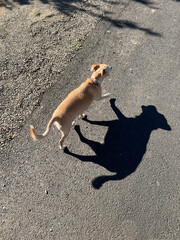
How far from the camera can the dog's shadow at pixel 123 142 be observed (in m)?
3.72

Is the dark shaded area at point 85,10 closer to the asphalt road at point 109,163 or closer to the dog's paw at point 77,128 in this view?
the asphalt road at point 109,163

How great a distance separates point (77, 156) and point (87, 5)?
4.40 m

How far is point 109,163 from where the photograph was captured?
3766 mm

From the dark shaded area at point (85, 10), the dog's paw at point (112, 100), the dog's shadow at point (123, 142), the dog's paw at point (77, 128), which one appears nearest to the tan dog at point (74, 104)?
the dog's paw at point (112, 100)

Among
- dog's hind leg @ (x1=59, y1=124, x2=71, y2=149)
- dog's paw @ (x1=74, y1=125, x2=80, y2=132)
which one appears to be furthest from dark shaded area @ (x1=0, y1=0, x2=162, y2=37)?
dog's hind leg @ (x1=59, y1=124, x2=71, y2=149)

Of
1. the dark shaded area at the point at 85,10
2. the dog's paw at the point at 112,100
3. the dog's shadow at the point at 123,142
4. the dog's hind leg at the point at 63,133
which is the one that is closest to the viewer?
the dog's hind leg at the point at 63,133

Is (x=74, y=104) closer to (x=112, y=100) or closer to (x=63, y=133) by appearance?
(x=63, y=133)

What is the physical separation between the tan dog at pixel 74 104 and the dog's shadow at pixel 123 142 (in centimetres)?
57

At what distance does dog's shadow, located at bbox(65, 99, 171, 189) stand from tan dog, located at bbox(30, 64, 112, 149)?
566 millimetres

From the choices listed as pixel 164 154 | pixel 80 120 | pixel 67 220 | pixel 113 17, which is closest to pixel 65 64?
pixel 80 120

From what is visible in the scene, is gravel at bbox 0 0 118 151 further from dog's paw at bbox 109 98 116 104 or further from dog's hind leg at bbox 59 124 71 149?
dog's paw at bbox 109 98 116 104

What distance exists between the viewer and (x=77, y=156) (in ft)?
12.6

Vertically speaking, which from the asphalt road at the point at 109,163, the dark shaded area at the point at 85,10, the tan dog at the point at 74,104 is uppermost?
the dark shaded area at the point at 85,10

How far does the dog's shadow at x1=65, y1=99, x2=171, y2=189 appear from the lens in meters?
3.72
